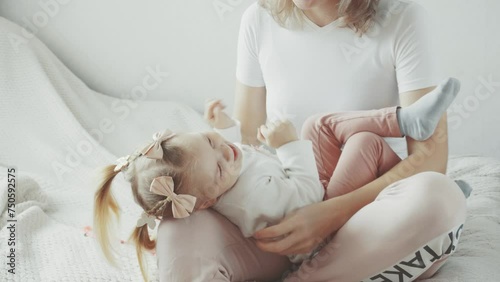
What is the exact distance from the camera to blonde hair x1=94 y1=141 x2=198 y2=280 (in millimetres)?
1123

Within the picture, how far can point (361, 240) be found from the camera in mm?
1106

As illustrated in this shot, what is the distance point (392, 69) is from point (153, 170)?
60cm

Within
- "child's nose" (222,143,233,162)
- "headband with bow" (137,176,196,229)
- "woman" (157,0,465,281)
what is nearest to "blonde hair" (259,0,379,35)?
"woman" (157,0,465,281)

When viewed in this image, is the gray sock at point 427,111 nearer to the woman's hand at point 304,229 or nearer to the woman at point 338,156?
the woman at point 338,156

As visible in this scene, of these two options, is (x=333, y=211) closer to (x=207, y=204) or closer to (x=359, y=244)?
(x=359, y=244)

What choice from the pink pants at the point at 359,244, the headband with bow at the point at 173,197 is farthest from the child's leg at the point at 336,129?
the headband with bow at the point at 173,197

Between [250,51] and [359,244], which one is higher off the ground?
[250,51]

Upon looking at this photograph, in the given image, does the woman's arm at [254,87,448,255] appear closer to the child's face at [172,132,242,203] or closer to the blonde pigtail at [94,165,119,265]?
the child's face at [172,132,242,203]

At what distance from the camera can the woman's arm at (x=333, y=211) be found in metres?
1.13

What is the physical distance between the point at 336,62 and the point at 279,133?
34 centimetres

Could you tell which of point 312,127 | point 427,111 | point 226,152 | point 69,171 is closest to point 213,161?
point 226,152

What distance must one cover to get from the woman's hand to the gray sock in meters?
0.21

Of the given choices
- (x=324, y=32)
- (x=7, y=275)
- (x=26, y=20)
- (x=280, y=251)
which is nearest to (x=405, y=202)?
(x=280, y=251)

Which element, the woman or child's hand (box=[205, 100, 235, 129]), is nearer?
the woman
